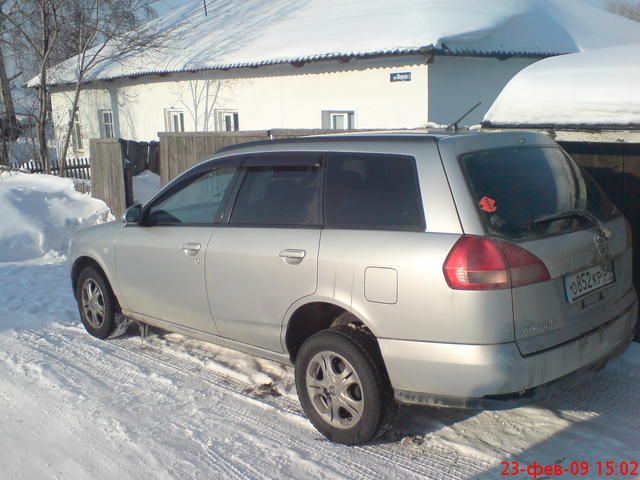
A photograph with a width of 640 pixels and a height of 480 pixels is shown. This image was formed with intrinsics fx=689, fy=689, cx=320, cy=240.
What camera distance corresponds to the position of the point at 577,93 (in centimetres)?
595

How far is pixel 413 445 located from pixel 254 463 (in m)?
0.92

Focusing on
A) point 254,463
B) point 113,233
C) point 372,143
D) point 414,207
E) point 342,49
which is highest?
point 342,49

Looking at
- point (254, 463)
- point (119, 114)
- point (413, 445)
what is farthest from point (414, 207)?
point (119, 114)

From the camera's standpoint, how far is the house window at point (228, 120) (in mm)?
16250

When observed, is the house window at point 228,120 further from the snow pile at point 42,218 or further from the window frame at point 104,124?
the window frame at point 104,124

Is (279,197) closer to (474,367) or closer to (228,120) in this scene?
(474,367)

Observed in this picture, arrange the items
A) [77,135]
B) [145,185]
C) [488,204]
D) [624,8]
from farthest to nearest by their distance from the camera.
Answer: [624,8] < [77,135] < [145,185] < [488,204]

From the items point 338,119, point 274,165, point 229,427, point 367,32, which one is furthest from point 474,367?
point 338,119

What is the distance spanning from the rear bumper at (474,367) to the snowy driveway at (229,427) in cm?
45

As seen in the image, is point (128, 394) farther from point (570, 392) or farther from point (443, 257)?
point (570, 392)

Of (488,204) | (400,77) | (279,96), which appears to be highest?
(400,77)

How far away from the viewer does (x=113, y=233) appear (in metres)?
5.75

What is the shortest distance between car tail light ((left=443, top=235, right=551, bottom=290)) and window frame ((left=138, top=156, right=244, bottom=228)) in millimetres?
1906

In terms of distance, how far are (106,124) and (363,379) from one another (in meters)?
19.5
